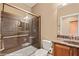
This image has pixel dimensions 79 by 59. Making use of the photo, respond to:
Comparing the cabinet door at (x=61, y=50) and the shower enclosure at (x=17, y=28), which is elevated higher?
the shower enclosure at (x=17, y=28)

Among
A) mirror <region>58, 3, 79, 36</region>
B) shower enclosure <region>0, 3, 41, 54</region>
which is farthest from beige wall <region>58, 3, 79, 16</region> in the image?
shower enclosure <region>0, 3, 41, 54</region>

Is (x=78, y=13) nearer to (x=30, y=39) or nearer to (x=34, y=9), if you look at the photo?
(x=34, y=9)

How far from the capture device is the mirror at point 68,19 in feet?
4.35

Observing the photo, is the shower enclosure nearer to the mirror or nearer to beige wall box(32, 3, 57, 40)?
beige wall box(32, 3, 57, 40)

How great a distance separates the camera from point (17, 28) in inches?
53.7

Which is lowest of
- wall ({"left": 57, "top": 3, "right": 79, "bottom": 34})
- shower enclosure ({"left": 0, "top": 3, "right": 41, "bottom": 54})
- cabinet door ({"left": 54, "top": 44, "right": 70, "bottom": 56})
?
cabinet door ({"left": 54, "top": 44, "right": 70, "bottom": 56})

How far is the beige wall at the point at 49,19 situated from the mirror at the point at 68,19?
6 centimetres

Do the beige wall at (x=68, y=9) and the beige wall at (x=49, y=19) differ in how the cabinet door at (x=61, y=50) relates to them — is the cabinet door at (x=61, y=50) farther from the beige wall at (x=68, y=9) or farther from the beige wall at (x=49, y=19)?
the beige wall at (x=68, y=9)

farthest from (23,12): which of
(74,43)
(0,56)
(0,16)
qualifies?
(74,43)

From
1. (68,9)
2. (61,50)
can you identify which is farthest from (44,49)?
(68,9)

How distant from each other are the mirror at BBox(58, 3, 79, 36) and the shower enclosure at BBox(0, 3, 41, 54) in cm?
26

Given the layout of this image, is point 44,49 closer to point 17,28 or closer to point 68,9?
point 17,28

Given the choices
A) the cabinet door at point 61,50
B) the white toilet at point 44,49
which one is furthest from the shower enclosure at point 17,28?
the cabinet door at point 61,50

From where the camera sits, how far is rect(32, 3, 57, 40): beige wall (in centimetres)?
139
